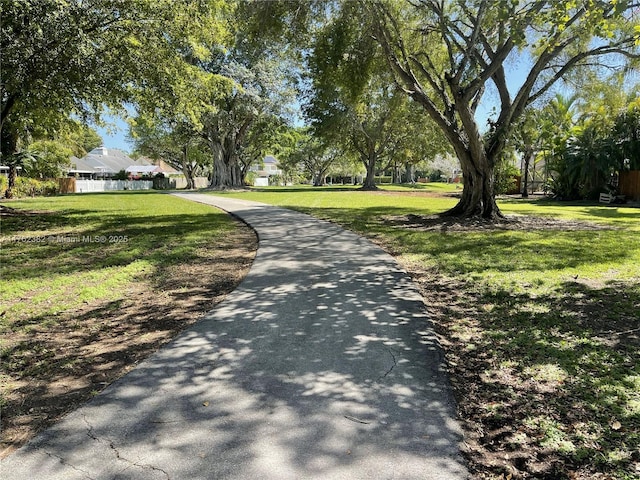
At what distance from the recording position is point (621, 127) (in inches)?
973

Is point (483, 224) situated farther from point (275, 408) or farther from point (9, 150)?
point (9, 150)

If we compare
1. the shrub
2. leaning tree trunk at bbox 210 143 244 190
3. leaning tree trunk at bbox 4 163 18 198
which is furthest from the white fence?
leaning tree trunk at bbox 4 163 18 198

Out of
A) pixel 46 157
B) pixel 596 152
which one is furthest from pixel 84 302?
pixel 596 152

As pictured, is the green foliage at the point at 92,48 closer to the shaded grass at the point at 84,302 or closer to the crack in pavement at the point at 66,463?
the shaded grass at the point at 84,302

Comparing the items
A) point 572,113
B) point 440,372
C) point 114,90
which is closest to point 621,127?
point 572,113

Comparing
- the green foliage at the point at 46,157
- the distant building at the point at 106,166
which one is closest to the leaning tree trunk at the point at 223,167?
the green foliage at the point at 46,157

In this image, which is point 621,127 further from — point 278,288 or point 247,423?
point 247,423

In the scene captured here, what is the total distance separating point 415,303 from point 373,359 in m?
1.82

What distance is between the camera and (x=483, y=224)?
42.4ft

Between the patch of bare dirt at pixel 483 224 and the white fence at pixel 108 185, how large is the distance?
37912 millimetres

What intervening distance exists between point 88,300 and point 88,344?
1517 millimetres

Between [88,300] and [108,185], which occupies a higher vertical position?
[108,185]

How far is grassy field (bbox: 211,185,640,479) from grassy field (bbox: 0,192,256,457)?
2.86 meters

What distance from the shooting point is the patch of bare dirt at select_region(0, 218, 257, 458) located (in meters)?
3.18
